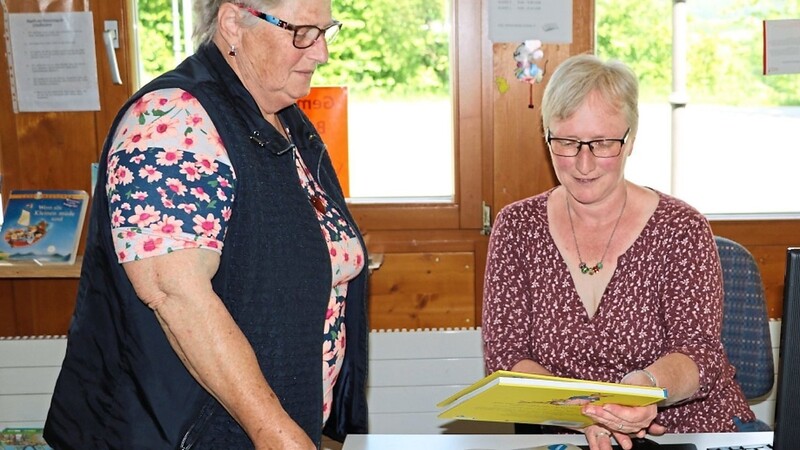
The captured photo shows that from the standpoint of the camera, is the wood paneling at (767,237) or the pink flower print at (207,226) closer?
the pink flower print at (207,226)

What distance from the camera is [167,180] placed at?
1.23 meters

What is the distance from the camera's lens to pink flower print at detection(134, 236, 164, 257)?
4.02 feet

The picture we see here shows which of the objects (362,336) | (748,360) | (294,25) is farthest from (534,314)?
(294,25)

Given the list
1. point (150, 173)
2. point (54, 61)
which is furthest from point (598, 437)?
point (54, 61)

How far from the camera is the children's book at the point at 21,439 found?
2900mm

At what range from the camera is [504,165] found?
9.25 feet

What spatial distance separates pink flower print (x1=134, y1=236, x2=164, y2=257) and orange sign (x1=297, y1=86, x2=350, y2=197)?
1636 millimetres

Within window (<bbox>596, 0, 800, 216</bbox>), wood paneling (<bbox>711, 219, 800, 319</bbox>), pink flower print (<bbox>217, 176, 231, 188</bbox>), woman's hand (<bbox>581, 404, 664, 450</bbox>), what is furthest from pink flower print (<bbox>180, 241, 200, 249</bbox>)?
wood paneling (<bbox>711, 219, 800, 319</bbox>)

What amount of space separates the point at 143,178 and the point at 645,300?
3.52 feet

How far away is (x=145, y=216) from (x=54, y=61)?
5.88ft

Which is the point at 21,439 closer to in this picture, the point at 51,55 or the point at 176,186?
the point at 51,55

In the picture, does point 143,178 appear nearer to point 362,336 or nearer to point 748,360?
point 362,336

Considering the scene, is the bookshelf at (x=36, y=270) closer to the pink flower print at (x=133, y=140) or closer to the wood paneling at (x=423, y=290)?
the wood paneling at (x=423, y=290)

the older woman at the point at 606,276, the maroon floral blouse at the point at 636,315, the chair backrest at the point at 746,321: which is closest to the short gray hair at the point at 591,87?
the older woman at the point at 606,276
